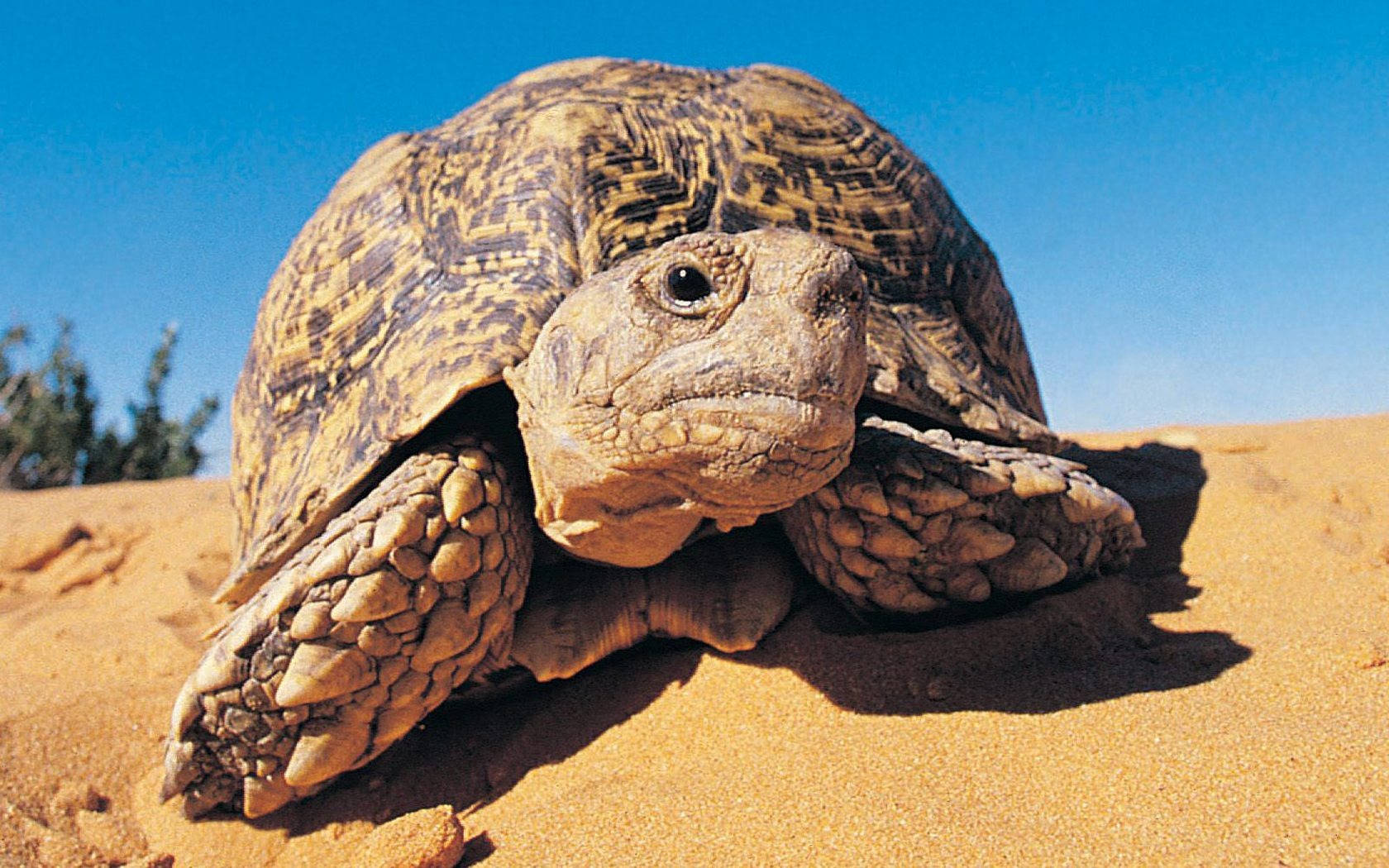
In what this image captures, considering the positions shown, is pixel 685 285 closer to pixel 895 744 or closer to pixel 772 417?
pixel 772 417

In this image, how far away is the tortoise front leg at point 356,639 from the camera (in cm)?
215

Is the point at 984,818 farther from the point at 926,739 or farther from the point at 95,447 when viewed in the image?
the point at 95,447

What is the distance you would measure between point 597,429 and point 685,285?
1.14 feet

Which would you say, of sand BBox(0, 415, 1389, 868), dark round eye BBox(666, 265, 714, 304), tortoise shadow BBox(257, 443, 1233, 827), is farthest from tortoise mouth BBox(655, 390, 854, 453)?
tortoise shadow BBox(257, 443, 1233, 827)

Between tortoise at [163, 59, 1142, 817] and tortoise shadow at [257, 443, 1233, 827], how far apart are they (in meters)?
0.12

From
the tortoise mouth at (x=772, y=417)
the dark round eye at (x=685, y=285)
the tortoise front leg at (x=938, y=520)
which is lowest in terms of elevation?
the tortoise front leg at (x=938, y=520)

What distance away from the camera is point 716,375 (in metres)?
1.75

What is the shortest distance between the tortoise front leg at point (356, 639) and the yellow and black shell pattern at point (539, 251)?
8.9 inches

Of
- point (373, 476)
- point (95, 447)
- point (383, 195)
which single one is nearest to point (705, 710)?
point (373, 476)

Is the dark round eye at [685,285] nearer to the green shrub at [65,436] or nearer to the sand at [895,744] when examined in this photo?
the sand at [895,744]

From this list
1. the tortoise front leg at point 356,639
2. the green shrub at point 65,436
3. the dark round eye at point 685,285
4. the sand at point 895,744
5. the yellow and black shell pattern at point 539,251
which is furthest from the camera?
the green shrub at point 65,436

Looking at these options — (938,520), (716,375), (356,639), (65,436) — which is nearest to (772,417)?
(716,375)

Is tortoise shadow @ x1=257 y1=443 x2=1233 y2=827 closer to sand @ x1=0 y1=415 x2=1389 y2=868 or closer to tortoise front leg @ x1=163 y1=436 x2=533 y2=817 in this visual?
sand @ x1=0 y1=415 x2=1389 y2=868

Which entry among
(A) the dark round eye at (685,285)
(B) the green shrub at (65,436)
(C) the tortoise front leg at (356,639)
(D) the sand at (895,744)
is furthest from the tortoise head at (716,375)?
(B) the green shrub at (65,436)
